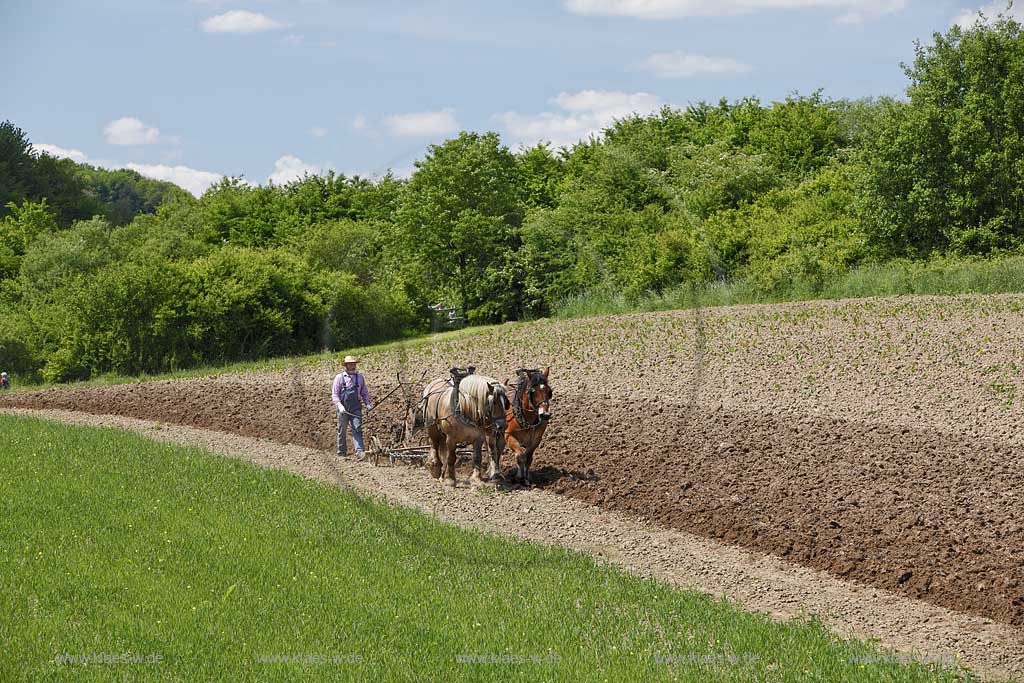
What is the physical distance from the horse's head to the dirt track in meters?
1.35

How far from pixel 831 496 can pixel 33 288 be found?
33.0 meters

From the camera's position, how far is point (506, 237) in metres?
34.8

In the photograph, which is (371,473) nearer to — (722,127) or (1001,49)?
(1001,49)

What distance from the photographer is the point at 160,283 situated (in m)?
30.3

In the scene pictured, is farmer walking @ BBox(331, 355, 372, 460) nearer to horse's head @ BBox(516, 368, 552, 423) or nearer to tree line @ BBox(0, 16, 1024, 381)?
horse's head @ BBox(516, 368, 552, 423)

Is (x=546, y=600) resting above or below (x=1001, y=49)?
below

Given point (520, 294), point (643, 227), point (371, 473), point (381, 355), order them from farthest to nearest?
point (643, 227) < point (520, 294) < point (381, 355) < point (371, 473)

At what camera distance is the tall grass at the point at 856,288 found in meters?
29.6

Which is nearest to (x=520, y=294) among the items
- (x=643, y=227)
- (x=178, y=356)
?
(x=643, y=227)

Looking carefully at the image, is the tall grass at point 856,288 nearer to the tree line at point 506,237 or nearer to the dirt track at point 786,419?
the tree line at point 506,237

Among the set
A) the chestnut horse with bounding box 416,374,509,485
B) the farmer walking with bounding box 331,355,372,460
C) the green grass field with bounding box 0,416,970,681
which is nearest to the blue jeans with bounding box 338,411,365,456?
the farmer walking with bounding box 331,355,372,460

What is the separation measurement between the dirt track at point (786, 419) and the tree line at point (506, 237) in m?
4.12

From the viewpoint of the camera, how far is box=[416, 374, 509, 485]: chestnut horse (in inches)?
530

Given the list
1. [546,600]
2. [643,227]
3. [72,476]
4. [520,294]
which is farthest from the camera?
[643,227]
